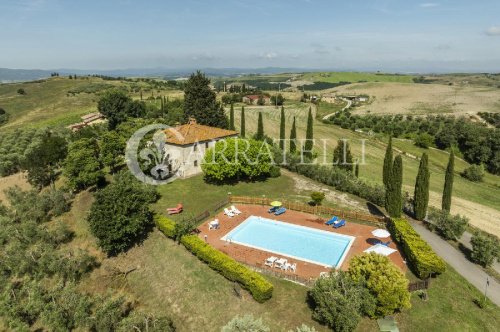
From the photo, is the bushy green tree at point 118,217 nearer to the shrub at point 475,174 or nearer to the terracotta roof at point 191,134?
the terracotta roof at point 191,134

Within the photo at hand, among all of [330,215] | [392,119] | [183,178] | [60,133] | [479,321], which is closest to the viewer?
[479,321]

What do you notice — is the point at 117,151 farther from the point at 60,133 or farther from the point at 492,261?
the point at 492,261

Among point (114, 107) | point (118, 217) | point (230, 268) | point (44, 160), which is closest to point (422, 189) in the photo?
point (230, 268)

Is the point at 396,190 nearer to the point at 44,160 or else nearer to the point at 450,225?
the point at 450,225

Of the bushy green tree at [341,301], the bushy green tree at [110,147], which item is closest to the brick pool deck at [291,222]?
the bushy green tree at [341,301]

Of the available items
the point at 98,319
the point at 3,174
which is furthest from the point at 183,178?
the point at 3,174

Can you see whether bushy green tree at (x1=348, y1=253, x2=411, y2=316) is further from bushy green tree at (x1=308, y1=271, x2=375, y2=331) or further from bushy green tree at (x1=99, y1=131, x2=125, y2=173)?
bushy green tree at (x1=99, y1=131, x2=125, y2=173)
